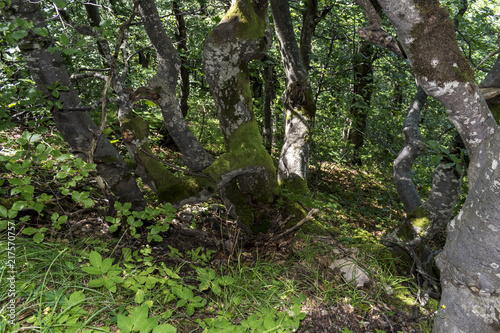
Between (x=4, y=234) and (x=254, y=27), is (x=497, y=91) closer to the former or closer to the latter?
(x=254, y=27)

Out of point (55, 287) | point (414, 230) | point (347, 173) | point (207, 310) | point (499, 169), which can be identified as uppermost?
point (499, 169)

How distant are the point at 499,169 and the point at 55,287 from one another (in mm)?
2969

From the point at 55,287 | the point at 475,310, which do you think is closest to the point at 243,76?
the point at 55,287

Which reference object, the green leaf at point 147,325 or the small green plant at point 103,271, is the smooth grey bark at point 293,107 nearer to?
the small green plant at point 103,271

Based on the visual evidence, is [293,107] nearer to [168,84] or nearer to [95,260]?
[168,84]

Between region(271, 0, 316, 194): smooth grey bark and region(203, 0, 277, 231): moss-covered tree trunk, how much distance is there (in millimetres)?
753

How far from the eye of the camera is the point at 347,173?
29.3 feet

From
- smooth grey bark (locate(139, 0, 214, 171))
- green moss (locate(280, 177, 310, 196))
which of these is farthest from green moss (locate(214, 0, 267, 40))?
green moss (locate(280, 177, 310, 196))

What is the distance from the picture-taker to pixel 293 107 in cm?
450

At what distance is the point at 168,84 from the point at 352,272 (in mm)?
2769

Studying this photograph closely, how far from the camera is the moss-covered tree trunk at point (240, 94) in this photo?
10.0 ft

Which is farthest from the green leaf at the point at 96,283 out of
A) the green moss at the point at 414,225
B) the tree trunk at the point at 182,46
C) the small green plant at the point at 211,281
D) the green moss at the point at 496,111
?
the tree trunk at the point at 182,46

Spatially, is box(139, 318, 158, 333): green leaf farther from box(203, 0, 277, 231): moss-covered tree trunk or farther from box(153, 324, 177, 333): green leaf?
box(203, 0, 277, 231): moss-covered tree trunk

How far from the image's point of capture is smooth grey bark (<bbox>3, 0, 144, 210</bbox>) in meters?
2.37
